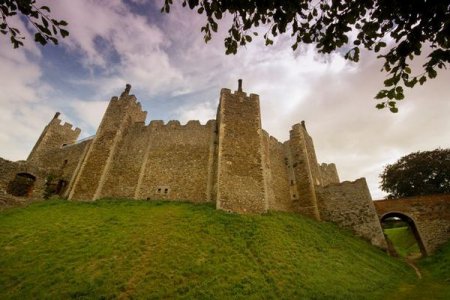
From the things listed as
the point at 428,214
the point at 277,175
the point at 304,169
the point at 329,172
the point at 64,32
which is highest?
the point at 329,172

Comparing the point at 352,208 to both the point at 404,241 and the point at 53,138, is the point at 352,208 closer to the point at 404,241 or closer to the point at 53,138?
the point at 404,241

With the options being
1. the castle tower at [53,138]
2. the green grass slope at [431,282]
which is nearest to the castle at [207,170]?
the green grass slope at [431,282]

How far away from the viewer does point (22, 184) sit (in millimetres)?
20625

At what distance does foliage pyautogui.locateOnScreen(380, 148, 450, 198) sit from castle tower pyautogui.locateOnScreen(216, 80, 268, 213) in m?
25.6

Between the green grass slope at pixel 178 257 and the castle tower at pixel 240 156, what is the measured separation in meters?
1.25

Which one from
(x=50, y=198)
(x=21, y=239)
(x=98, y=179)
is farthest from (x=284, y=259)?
(x=50, y=198)

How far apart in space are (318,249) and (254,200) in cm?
493

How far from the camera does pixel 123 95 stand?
957 inches

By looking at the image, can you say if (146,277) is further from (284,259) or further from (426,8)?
(426,8)

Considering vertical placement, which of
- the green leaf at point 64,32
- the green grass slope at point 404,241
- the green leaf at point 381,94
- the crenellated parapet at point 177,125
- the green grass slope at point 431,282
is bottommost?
the green grass slope at point 431,282

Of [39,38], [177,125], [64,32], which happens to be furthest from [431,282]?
[177,125]

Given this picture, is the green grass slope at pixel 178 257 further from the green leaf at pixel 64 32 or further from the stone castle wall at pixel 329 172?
the stone castle wall at pixel 329 172

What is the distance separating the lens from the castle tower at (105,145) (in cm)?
1897

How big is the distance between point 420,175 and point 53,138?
47.0 m
